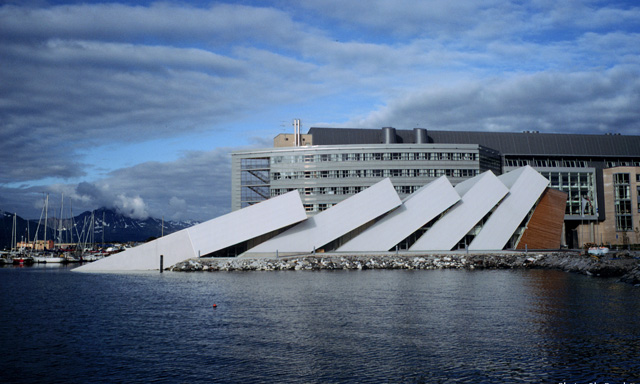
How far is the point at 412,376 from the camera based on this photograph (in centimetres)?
1301

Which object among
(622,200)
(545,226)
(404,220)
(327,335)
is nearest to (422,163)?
(545,226)

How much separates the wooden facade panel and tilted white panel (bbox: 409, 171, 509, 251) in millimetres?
4356

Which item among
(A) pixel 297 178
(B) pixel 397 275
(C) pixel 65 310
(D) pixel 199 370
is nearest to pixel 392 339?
(D) pixel 199 370

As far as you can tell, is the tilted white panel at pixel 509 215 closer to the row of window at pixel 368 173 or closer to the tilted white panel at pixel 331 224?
the tilted white panel at pixel 331 224

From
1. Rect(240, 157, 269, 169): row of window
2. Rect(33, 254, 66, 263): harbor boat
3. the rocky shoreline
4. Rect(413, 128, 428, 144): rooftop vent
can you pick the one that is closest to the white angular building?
the rocky shoreline

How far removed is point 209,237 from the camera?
48.0m

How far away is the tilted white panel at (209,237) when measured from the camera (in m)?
47.4

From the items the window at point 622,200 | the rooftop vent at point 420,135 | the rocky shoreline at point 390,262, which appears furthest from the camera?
the rooftop vent at point 420,135

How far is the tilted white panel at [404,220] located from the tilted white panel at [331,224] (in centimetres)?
181

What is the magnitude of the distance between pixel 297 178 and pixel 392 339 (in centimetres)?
5609

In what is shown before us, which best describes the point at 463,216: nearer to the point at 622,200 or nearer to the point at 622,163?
the point at 622,200

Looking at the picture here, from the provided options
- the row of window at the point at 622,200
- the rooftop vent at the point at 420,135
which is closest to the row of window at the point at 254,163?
the rooftop vent at the point at 420,135

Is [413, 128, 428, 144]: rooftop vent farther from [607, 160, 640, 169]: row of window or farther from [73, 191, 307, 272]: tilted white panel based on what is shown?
[73, 191, 307, 272]: tilted white panel

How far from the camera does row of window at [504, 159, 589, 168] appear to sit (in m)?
85.7
